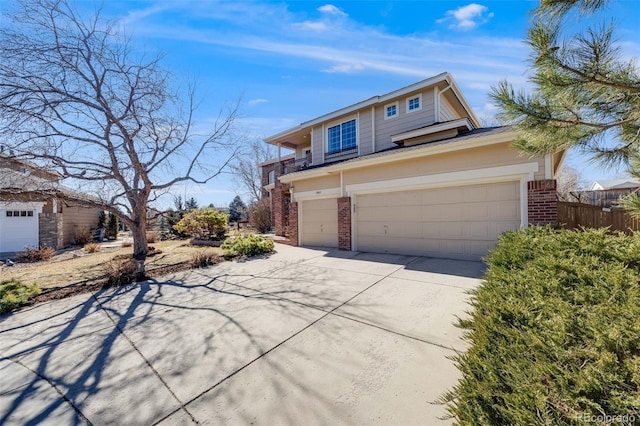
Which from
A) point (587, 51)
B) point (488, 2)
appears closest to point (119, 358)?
point (587, 51)

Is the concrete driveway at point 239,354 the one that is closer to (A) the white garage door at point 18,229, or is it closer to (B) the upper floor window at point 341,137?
(B) the upper floor window at point 341,137

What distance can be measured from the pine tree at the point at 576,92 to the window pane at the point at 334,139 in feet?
32.0

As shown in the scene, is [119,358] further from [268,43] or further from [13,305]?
[268,43]

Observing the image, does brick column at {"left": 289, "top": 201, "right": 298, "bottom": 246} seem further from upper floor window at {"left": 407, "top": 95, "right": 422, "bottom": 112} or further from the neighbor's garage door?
upper floor window at {"left": 407, "top": 95, "right": 422, "bottom": 112}

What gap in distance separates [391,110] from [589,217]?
24.6 ft

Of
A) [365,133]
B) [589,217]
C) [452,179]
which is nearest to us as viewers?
[589,217]

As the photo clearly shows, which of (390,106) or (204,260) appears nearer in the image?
(204,260)

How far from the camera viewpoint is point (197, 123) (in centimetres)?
912

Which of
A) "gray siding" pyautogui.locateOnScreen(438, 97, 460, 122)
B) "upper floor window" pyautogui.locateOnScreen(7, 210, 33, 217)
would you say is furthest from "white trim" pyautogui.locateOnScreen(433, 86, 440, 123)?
"upper floor window" pyautogui.locateOnScreen(7, 210, 33, 217)

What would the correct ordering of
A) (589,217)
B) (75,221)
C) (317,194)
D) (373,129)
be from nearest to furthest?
(589,217), (317,194), (373,129), (75,221)

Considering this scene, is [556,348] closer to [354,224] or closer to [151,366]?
[151,366]

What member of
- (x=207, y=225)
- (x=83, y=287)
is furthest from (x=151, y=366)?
(x=207, y=225)

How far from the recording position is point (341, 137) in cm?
1252

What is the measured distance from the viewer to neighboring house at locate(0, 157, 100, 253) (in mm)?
7094
